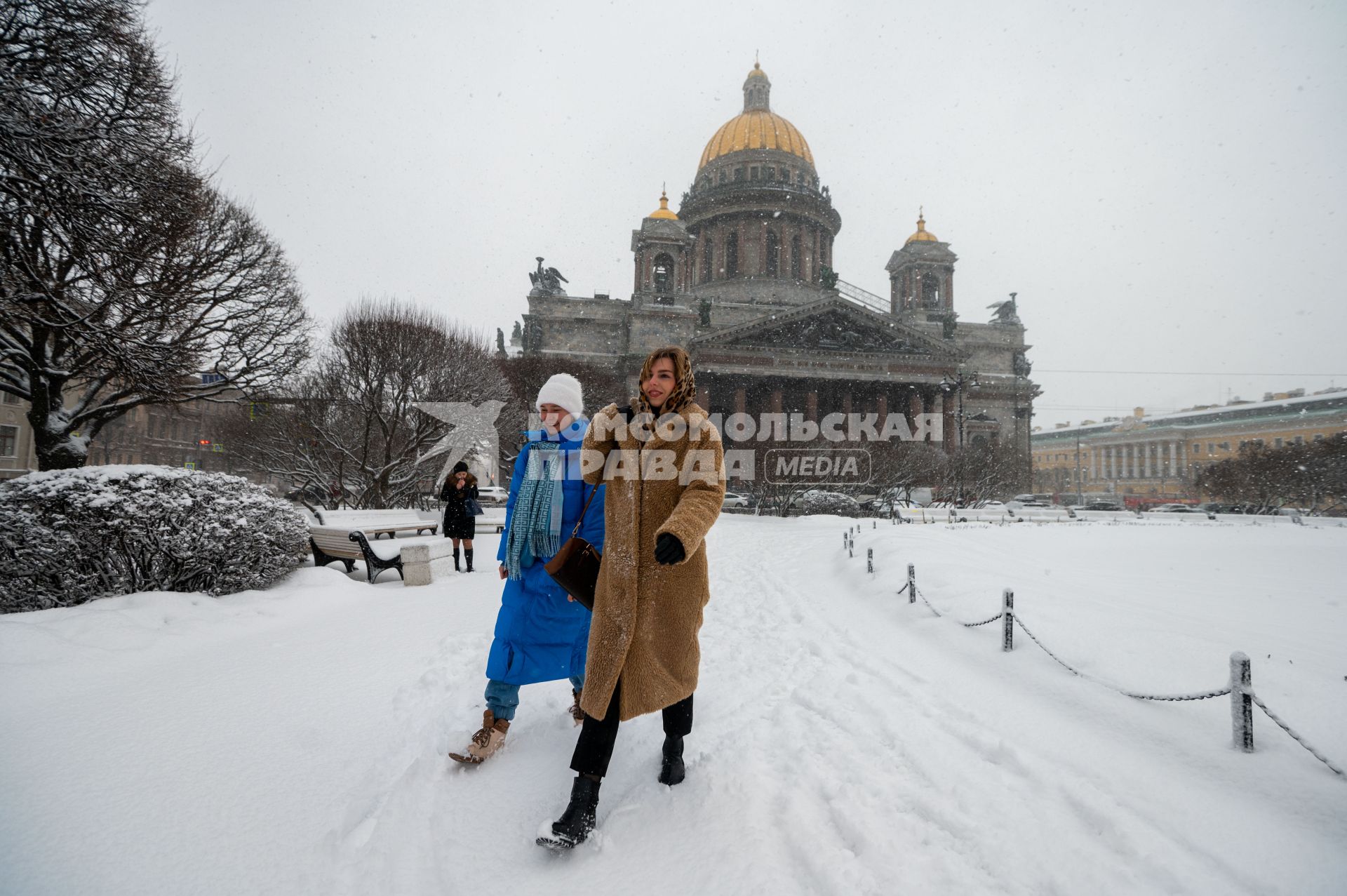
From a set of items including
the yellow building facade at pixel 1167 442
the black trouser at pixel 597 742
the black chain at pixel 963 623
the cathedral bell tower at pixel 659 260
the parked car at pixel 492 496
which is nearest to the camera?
the black trouser at pixel 597 742

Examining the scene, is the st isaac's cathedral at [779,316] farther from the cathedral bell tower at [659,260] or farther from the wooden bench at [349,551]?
the wooden bench at [349,551]

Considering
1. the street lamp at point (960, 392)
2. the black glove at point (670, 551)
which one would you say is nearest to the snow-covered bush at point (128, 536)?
the black glove at point (670, 551)

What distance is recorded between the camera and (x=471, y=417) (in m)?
22.0

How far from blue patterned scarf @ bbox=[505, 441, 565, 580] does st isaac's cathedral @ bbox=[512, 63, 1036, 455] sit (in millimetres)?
32557

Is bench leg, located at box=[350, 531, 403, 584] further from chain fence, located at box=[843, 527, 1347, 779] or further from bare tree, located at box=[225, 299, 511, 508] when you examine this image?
bare tree, located at box=[225, 299, 511, 508]

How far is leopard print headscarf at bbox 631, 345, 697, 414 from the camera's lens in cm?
249

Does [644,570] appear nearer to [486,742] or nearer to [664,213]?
[486,742]

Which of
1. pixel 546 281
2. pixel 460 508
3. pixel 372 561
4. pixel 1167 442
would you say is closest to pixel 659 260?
pixel 546 281

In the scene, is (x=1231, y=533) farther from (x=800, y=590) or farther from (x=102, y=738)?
(x=102, y=738)

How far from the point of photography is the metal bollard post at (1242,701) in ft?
9.07

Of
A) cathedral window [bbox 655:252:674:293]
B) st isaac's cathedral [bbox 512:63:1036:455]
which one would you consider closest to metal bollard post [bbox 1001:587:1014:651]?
st isaac's cathedral [bbox 512:63:1036:455]

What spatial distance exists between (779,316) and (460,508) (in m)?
30.1

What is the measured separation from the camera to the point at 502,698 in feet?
9.52

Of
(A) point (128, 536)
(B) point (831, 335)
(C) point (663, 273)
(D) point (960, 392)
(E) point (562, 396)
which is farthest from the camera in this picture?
(C) point (663, 273)
